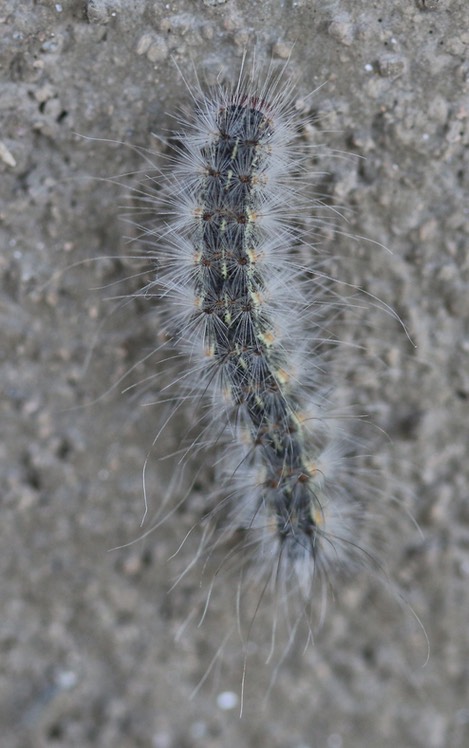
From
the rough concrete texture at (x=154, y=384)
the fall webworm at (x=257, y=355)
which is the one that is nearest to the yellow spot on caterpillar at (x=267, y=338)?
the fall webworm at (x=257, y=355)

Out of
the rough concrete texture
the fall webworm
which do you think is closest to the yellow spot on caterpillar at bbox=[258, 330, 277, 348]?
the fall webworm

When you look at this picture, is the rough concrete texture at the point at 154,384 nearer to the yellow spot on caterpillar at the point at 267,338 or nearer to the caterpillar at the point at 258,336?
the caterpillar at the point at 258,336

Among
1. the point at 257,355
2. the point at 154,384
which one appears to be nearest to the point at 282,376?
the point at 257,355

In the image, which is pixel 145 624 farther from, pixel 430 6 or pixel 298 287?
pixel 430 6

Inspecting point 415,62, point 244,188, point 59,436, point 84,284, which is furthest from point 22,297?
point 415,62

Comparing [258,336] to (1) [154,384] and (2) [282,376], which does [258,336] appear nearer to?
(2) [282,376]

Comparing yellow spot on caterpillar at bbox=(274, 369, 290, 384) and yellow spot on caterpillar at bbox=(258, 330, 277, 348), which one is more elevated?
yellow spot on caterpillar at bbox=(258, 330, 277, 348)

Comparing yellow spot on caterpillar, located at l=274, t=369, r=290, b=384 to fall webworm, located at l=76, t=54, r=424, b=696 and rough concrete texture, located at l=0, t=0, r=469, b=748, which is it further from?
rough concrete texture, located at l=0, t=0, r=469, b=748

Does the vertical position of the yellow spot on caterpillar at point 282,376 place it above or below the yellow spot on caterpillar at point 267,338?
below
